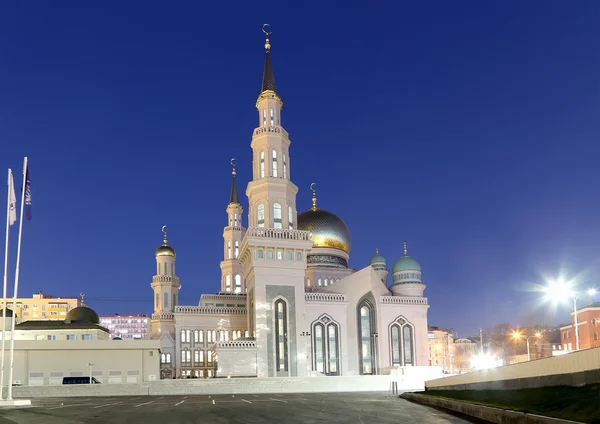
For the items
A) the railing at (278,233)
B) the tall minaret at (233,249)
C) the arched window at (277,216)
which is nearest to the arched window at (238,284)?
the tall minaret at (233,249)

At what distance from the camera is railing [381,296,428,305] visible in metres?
68.9

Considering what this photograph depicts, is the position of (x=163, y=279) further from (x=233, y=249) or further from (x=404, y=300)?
(x=404, y=300)

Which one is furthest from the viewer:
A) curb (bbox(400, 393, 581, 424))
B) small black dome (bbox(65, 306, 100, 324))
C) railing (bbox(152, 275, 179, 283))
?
railing (bbox(152, 275, 179, 283))

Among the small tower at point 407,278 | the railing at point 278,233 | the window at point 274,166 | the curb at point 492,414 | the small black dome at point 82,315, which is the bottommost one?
the curb at point 492,414

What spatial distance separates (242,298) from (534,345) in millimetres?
58094

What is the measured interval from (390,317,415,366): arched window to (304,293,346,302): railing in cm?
698

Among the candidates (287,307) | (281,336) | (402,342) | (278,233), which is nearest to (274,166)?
(278,233)

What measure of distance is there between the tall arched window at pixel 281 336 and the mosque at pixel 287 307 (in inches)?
3.7

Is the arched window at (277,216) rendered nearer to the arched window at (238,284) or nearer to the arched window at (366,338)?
the arched window at (366,338)

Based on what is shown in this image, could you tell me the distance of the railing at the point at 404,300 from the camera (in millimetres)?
68875

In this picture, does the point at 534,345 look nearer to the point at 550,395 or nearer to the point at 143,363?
the point at 143,363

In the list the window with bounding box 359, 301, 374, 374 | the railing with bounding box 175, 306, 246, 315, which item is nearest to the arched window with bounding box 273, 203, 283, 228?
the window with bounding box 359, 301, 374, 374

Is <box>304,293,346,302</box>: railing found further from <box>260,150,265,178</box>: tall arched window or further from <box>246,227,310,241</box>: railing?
<box>260,150,265,178</box>: tall arched window

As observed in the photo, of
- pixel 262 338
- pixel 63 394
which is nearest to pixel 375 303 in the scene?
pixel 262 338
